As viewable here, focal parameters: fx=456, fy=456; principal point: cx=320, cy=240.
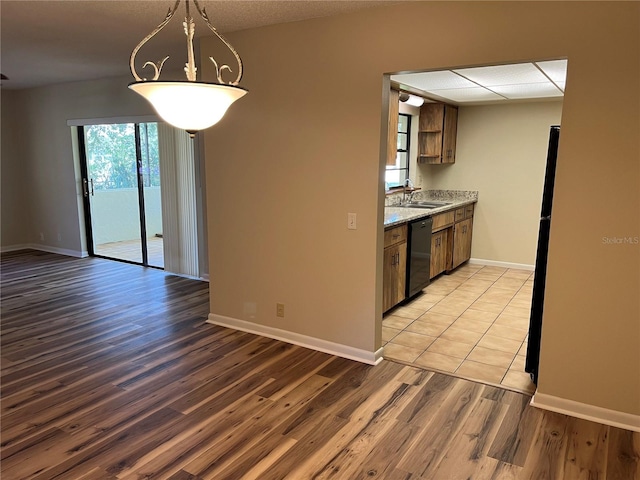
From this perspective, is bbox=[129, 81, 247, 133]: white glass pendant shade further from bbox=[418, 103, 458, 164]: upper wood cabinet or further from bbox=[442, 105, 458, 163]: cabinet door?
bbox=[442, 105, 458, 163]: cabinet door

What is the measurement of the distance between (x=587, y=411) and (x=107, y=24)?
4.11 meters

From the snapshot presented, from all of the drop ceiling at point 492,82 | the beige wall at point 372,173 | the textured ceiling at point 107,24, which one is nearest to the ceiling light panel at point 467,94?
the drop ceiling at point 492,82

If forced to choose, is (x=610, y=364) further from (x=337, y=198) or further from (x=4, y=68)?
(x=4, y=68)

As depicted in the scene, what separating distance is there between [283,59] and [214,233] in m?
1.59

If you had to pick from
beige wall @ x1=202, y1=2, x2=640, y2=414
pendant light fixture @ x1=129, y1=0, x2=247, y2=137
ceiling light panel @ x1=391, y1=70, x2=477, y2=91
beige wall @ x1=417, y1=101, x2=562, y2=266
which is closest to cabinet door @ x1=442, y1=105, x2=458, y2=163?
beige wall @ x1=417, y1=101, x2=562, y2=266

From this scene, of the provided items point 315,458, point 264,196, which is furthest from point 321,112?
point 315,458

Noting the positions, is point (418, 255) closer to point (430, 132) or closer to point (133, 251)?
point (430, 132)

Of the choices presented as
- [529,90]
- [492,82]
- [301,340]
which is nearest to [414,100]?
[492,82]

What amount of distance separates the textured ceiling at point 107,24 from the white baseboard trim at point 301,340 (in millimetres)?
2389

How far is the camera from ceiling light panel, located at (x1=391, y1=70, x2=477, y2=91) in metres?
4.02

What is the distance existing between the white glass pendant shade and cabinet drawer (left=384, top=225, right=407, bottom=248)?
8.21ft

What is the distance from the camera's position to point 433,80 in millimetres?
4320

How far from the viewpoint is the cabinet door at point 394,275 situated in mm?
4113

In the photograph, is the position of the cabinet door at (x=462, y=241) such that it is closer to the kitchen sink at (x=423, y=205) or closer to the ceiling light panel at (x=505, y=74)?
the kitchen sink at (x=423, y=205)
